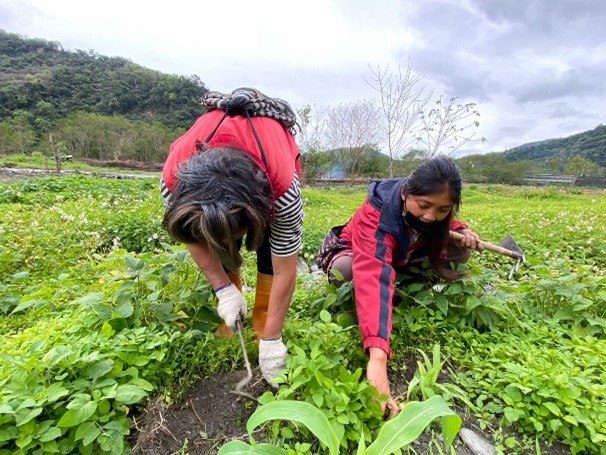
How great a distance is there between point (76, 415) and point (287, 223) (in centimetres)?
100

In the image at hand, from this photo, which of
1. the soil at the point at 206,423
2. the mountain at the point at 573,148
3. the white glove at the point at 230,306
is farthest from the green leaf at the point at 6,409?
the mountain at the point at 573,148

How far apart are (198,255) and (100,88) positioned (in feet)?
231

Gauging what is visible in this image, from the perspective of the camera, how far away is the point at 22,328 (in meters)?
2.08

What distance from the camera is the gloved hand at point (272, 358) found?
1491mm

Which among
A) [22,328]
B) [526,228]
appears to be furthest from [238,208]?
[526,228]

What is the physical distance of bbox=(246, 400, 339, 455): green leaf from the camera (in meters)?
0.95

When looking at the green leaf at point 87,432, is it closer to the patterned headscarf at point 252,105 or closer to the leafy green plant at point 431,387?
the leafy green plant at point 431,387

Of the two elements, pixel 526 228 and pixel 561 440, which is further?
pixel 526 228

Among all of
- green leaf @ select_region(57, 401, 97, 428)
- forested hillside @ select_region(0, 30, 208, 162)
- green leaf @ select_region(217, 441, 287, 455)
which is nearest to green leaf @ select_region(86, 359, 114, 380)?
green leaf @ select_region(57, 401, 97, 428)

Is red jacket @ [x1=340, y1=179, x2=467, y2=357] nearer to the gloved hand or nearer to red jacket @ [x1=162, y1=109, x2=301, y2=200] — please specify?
the gloved hand

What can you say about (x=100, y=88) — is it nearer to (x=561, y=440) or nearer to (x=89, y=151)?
(x=89, y=151)

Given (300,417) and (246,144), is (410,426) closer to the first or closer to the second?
(300,417)

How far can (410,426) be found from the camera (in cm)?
96

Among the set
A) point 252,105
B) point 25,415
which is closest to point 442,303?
point 252,105
